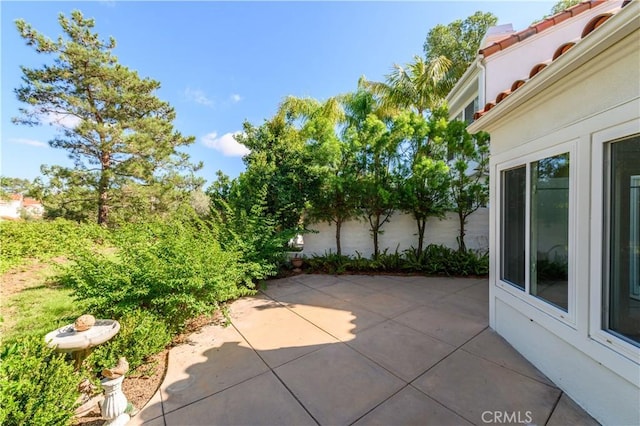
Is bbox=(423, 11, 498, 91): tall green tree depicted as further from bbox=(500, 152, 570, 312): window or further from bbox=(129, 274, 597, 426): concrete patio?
bbox=(129, 274, 597, 426): concrete patio

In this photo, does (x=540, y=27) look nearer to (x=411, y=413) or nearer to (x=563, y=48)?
(x=563, y=48)

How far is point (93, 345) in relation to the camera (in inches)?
91.4

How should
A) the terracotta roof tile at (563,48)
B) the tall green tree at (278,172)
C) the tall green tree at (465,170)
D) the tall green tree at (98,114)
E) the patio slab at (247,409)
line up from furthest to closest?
1. the tall green tree at (98,114)
2. the tall green tree at (278,172)
3. the tall green tree at (465,170)
4. the terracotta roof tile at (563,48)
5. the patio slab at (247,409)

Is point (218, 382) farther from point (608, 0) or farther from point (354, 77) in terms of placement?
point (354, 77)

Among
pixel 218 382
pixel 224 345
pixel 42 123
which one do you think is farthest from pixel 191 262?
pixel 42 123

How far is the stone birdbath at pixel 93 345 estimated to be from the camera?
2.04 meters

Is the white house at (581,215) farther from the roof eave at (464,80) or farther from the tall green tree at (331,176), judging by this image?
the roof eave at (464,80)

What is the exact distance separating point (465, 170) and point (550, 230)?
15.4ft

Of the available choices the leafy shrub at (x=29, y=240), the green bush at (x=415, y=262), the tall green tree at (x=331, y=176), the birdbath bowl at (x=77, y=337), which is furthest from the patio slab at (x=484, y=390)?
the leafy shrub at (x=29, y=240)

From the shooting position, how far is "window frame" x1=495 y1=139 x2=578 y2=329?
2277 mm

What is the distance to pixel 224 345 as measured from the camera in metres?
3.39

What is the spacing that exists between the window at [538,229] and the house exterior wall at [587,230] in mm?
123

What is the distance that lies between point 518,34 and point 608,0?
1729mm

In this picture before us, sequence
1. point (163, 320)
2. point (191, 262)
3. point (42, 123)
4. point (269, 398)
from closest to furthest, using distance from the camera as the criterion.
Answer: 1. point (269, 398)
2. point (163, 320)
3. point (191, 262)
4. point (42, 123)
